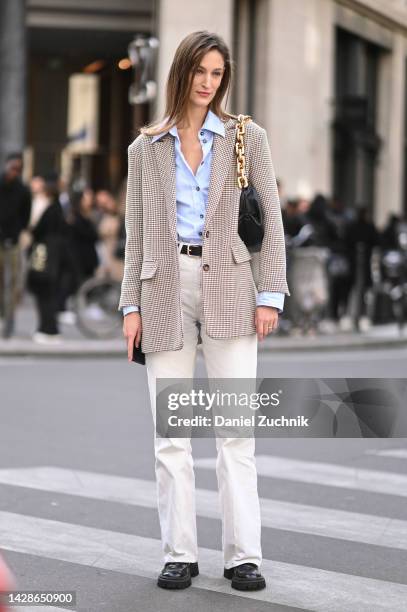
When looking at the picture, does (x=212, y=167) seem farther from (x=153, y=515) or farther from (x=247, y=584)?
(x=153, y=515)

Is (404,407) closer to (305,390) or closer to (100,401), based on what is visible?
(305,390)

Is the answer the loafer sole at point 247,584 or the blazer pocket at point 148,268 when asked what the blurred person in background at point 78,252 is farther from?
the loafer sole at point 247,584

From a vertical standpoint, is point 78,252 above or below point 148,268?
below

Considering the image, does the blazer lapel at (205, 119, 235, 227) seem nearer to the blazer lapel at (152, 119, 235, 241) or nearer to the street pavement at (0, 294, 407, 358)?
the blazer lapel at (152, 119, 235, 241)

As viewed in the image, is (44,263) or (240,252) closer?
(240,252)

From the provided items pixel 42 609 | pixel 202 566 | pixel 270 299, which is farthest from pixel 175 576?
pixel 270 299

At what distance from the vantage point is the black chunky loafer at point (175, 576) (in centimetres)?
489

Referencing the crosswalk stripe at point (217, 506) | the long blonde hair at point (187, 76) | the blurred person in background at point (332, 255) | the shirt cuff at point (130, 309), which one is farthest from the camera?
the blurred person in background at point (332, 255)

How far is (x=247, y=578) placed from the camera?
488cm

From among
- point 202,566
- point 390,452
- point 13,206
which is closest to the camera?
point 202,566

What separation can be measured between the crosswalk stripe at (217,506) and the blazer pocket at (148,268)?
1.65m

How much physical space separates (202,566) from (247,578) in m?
0.40

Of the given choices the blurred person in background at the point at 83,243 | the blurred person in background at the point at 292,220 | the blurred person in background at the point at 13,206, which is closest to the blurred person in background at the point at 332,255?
the blurred person in background at the point at 292,220

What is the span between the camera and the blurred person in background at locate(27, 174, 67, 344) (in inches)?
602
